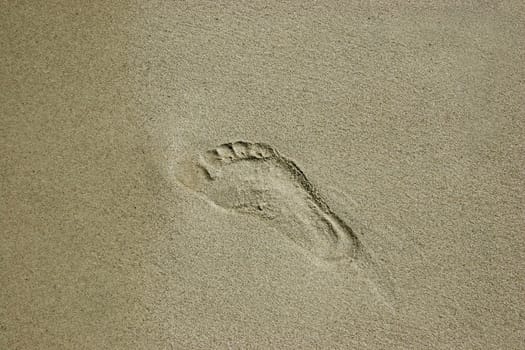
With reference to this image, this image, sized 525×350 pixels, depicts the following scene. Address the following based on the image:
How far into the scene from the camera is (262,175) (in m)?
1.59

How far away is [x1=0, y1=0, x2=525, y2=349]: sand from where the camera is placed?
1.57 metres

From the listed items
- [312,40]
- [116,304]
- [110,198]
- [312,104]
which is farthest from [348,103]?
[116,304]

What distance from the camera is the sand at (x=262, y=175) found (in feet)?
5.15

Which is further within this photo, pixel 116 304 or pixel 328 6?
pixel 328 6

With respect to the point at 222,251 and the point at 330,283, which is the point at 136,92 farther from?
the point at 330,283

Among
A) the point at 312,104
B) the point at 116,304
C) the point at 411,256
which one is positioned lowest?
the point at 116,304

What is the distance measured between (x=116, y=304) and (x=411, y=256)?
3.40 ft

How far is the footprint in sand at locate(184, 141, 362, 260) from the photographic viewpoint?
1.58 metres

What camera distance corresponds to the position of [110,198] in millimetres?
1600

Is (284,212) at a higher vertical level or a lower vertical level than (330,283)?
higher

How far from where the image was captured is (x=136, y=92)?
1.63 meters

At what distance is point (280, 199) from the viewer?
159cm

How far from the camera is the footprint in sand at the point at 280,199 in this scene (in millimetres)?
1581

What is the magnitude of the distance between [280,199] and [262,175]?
0.34 ft
